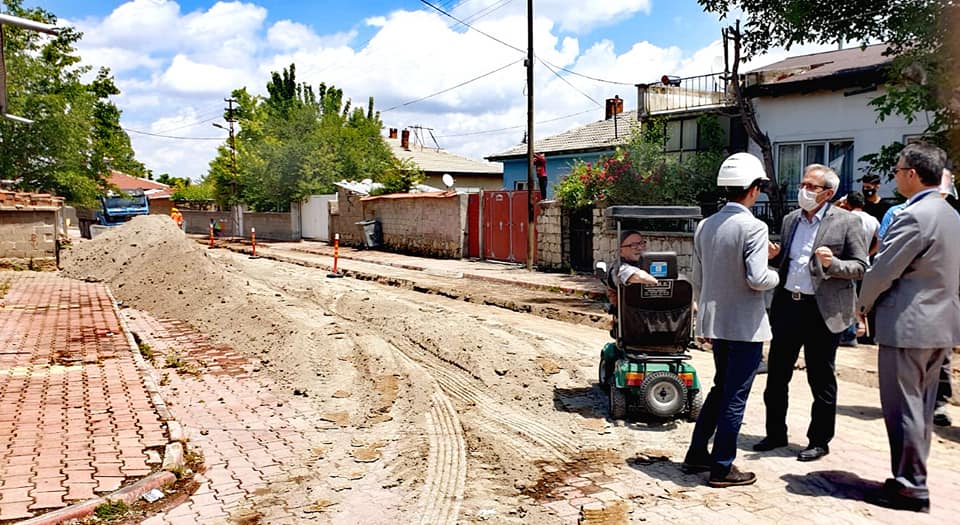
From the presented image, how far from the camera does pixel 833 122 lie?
1570 cm

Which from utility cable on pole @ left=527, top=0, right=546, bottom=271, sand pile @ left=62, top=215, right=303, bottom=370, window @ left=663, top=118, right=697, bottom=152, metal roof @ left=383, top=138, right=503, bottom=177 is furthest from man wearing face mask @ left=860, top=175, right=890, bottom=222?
metal roof @ left=383, top=138, right=503, bottom=177

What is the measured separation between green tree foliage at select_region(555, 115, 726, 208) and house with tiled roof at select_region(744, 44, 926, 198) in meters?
1.27

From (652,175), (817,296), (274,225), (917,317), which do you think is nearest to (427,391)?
(817,296)

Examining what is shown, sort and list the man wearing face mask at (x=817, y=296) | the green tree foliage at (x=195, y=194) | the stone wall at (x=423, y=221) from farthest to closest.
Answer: the green tree foliage at (x=195, y=194), the stone wall at (x=423, y=221), the man wearing face mask at (x=817, y=296)

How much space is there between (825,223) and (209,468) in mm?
4739

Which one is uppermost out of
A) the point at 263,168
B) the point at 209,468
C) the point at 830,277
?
the point at 263,168

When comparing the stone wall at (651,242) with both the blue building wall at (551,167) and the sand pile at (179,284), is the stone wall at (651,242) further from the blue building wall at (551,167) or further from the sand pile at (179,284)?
the blue building wall at (551,167)

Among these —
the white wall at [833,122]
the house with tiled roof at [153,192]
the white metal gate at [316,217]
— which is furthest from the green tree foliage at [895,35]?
the house with tiled roof at [153,192]

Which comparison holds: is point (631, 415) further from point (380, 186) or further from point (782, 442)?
point (380, 186)

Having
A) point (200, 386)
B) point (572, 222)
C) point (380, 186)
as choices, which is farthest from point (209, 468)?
point (380, 186)

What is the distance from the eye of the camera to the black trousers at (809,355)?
5125 mm

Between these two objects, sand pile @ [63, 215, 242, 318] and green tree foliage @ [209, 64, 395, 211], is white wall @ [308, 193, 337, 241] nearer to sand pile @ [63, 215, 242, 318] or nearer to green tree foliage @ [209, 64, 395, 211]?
green tree foliage @ [209, 64, 395, 211]

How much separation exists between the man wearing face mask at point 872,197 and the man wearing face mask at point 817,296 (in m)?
4.27

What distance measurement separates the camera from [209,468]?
17.6 feet
